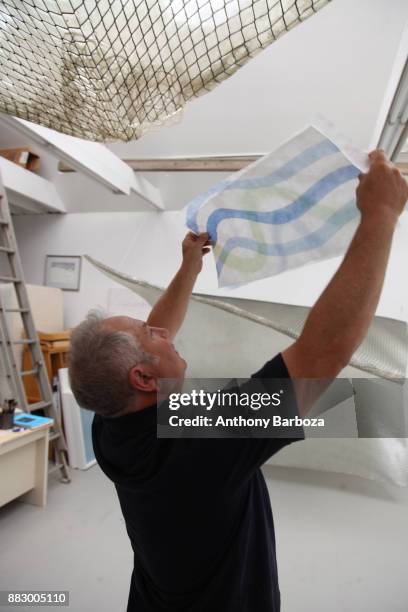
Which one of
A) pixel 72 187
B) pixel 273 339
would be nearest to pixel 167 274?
pixel 72 187

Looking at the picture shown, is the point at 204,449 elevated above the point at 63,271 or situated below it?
below

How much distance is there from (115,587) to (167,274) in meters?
2.86

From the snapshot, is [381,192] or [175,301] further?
[175,301]

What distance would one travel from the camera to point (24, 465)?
102 inches

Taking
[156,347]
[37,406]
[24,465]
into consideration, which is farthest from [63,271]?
[156,347]

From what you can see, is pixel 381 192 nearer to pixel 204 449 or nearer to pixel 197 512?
pixel 204 449

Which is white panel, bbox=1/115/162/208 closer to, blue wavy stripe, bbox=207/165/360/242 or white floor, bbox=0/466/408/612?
blue wavy stripe, bbox=207/165/360/242

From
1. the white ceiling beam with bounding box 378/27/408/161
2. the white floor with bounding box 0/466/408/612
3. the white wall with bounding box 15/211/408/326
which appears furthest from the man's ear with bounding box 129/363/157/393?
the white wall with bounding box 15/211/408/326

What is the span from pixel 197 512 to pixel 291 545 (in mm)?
1965

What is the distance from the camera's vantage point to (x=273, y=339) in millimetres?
2219

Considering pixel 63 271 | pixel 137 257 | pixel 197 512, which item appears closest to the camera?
pixel 197 512

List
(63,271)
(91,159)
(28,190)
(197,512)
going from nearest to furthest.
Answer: (197,512) < (91,159) < (28,190) < (63,271)

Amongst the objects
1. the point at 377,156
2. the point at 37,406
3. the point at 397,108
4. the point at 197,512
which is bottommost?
the point at 37,406

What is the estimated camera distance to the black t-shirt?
0.69 metres
